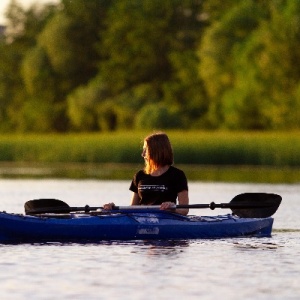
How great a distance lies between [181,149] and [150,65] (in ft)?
106

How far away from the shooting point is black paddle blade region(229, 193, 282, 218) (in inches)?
659

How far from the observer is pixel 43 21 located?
87.4 metres

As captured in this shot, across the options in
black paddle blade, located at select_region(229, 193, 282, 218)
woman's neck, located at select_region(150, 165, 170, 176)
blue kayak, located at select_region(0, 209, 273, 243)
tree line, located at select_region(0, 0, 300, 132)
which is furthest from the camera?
tree line, located at select_region(0, 0, 300, 132)

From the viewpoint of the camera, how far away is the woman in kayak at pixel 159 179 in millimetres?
15055

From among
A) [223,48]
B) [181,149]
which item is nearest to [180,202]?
[181,149]

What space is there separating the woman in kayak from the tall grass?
25.4 metres

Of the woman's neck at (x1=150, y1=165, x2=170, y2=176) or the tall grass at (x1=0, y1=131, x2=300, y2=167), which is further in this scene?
the tall grass at (x1=0, y1=131, x2=300, y2=167)

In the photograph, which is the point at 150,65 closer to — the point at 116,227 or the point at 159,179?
the point at 159,179

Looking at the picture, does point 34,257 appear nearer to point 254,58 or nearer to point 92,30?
point 254,58

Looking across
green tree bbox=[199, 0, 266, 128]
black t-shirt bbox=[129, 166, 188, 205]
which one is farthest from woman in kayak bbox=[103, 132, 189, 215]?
green tree bbox=[199, 0, 266, 128]

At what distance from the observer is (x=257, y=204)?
1678cm

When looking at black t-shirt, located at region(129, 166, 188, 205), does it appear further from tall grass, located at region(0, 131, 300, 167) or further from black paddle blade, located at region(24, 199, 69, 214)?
tall grass, located at region(0, 131, 300, 167)

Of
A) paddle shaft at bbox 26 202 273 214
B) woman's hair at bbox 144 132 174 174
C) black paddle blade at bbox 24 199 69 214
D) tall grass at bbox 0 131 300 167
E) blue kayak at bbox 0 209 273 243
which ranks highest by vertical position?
tall grass at bbox 0 131 300 167

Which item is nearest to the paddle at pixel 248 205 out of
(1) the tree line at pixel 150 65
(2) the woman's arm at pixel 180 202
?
(2) the woman's arm at pixel 180 202
